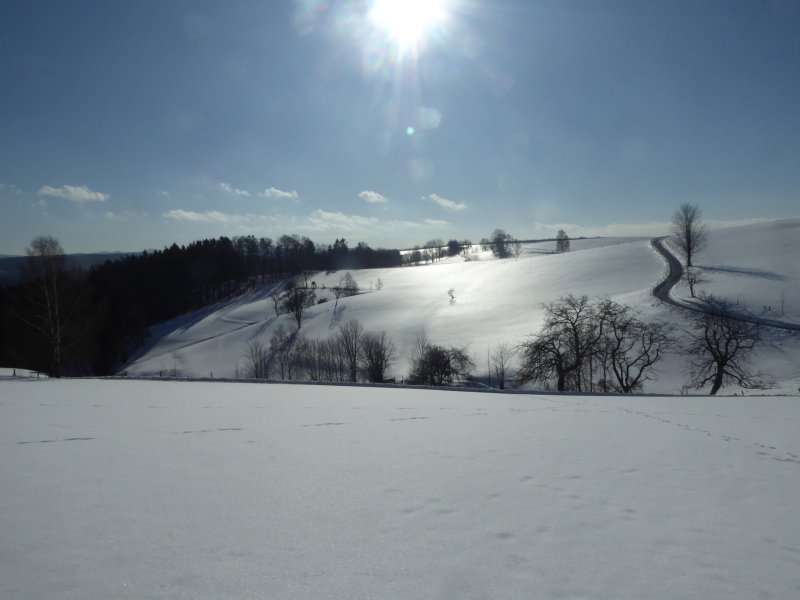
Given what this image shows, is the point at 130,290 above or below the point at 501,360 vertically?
above

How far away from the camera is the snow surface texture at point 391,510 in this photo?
3.12 metres

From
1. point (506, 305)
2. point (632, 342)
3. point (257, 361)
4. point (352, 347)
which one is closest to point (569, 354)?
point (632, 342)

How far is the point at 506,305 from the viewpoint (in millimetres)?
60250

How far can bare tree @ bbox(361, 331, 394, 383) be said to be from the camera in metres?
42.3

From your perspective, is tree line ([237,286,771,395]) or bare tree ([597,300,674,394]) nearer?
tree line ([237,286,771,395])

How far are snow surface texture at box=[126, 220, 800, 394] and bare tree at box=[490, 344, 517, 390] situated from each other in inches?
46.4

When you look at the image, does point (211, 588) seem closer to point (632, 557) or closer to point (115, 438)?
point (632, 557)

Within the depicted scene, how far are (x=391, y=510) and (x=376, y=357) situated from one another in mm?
39960

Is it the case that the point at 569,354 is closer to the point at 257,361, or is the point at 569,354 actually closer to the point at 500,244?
the point at 257,361

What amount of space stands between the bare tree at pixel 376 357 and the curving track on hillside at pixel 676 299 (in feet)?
103

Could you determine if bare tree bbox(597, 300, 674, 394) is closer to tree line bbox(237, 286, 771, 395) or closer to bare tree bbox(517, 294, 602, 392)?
tree line bbox(237, 286, 771, 395)

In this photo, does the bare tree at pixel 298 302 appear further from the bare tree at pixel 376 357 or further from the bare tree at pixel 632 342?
the bare tree at pixel 632 342

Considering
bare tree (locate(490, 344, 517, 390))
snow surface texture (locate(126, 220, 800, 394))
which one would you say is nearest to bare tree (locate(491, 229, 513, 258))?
snow surface texture (locate(126, 220, 800, 394))

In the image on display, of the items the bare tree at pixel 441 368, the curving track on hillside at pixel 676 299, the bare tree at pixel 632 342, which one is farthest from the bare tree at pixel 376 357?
the curving track on hillside at pixel 676 299
